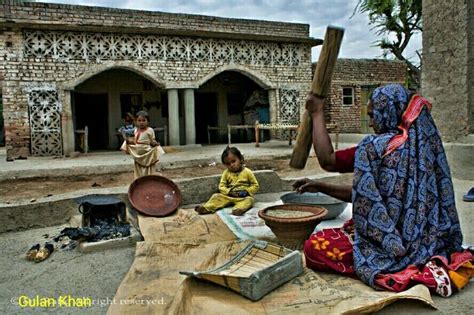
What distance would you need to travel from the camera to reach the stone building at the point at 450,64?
19.3 feet

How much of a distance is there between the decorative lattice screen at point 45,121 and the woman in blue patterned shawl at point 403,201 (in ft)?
34.1

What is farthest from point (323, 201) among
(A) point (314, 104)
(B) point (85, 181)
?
(B) point (85, 181)

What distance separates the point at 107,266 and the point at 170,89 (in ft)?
31.8

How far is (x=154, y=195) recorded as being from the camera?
527 centimetres

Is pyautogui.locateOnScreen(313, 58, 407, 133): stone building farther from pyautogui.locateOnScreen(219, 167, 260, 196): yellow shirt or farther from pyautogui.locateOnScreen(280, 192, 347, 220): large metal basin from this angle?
pyautogui.locateOnScreen(280, 192, 347, 220): large metal basin

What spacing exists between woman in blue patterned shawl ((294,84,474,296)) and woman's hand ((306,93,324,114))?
17cm

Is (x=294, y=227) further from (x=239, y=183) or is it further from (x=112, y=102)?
(x=112, y=102)

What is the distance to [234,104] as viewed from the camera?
16.9 m

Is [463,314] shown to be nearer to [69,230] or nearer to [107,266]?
[107,266]

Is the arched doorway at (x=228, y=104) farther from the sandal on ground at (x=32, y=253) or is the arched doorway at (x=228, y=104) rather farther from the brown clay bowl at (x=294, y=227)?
the brown clay bowl at (x=294, y=227)

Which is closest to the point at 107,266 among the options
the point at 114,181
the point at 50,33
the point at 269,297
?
the point at 269,297

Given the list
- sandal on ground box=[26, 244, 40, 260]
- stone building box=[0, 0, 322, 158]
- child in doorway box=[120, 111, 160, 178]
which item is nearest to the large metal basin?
child in doorway box=[120, 111, 160, 178]

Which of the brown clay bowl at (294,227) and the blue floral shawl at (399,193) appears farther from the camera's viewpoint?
the brown clay bowl at (294,227)

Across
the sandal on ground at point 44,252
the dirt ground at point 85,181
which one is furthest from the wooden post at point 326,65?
the dirt ground at point 85,181
